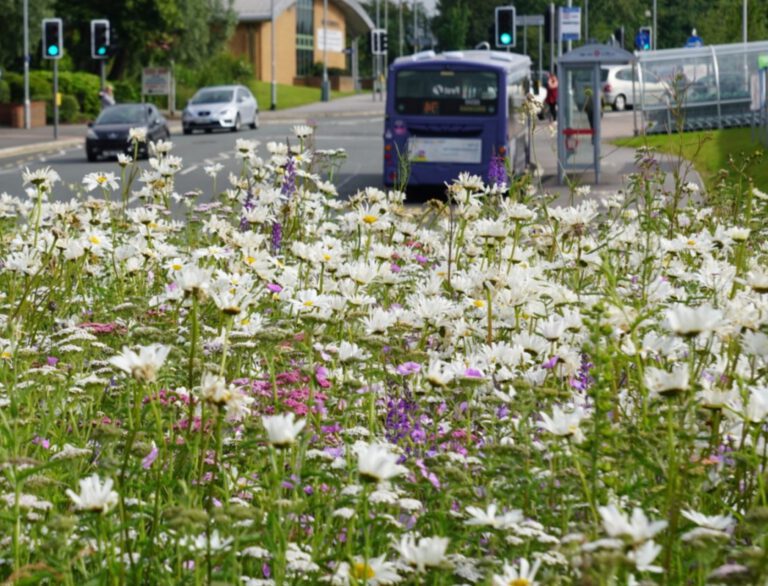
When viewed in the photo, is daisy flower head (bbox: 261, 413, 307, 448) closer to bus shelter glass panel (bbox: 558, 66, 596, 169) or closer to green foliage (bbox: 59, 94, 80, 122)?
bus shelter glass panel (bbox: 558, 66, 596, 169)

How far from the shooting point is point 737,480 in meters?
3.65

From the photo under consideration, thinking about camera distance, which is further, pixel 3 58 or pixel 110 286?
pixel 3 58

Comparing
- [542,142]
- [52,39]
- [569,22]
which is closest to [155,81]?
[52,39]

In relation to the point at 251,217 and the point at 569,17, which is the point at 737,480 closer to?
the point at 251,217

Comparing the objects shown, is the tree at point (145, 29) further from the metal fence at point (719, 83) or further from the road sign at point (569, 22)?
the road sign at point (569, 22)

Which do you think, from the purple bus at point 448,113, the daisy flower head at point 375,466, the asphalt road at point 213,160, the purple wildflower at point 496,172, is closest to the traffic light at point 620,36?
the asphalt road at point 213,160

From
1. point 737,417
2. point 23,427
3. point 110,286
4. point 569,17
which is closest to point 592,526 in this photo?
point 737,417

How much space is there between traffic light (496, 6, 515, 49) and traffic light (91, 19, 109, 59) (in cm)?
1323

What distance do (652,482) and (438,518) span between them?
710mm

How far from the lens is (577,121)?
2611 cm

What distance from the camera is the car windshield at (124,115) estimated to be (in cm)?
3434

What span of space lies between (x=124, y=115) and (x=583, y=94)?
1325 centimetres

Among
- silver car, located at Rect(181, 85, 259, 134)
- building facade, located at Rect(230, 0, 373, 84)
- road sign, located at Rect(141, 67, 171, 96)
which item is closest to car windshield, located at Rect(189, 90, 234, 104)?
silver car, located at Rect(181, 85, 259, 134)

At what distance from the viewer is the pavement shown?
1703 cm
